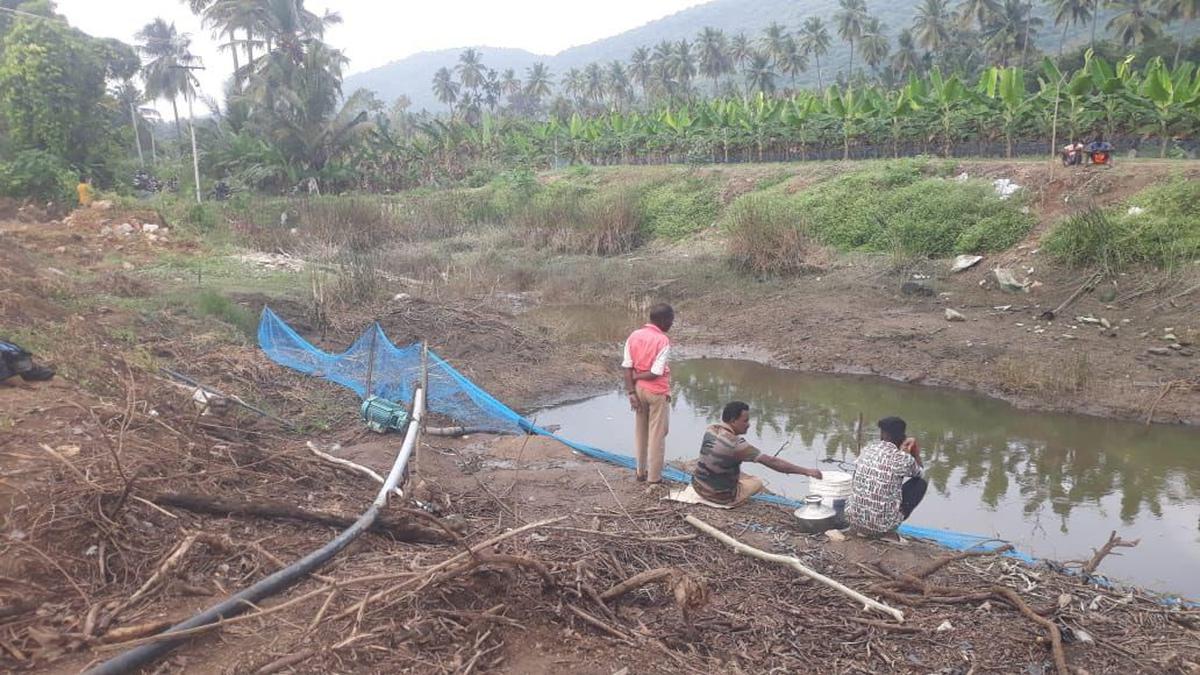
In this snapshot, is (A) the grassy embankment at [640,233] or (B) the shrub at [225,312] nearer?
(B) the shrub at [225,312]

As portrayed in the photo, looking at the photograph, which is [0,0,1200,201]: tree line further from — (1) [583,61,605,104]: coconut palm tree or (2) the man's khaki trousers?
(1) [583,61,605,104]: coconut palm tree

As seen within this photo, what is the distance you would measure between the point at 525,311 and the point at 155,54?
4847 cm

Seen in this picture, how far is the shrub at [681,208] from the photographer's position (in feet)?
77.2

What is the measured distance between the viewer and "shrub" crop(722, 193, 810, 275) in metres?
17.1

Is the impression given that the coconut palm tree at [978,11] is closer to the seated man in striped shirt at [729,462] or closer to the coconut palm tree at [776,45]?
the coconut palm tree at [776,45]

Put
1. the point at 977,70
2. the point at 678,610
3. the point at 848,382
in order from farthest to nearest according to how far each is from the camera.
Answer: the point at 977,70 < the point at 848,382 < the point at 678,610

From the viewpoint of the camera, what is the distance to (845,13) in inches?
2335

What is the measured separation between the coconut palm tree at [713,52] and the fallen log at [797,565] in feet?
210

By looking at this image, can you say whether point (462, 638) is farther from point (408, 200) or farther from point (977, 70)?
point (977, 70)

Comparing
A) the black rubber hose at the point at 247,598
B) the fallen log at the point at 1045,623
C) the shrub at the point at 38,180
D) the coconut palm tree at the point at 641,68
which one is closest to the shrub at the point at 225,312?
the black rubber hose at the point at 247,598

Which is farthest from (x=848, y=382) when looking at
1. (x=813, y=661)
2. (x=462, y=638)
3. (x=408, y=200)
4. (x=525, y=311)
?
(x=408, y=200)

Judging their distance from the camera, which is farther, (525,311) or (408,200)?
(408,200)

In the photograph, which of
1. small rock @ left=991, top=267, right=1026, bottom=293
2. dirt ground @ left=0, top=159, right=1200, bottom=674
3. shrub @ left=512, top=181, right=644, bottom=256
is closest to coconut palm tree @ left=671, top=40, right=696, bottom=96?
shrub @ left=512, top=181, right=644, bottom=256

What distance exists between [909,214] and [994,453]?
401 inches
